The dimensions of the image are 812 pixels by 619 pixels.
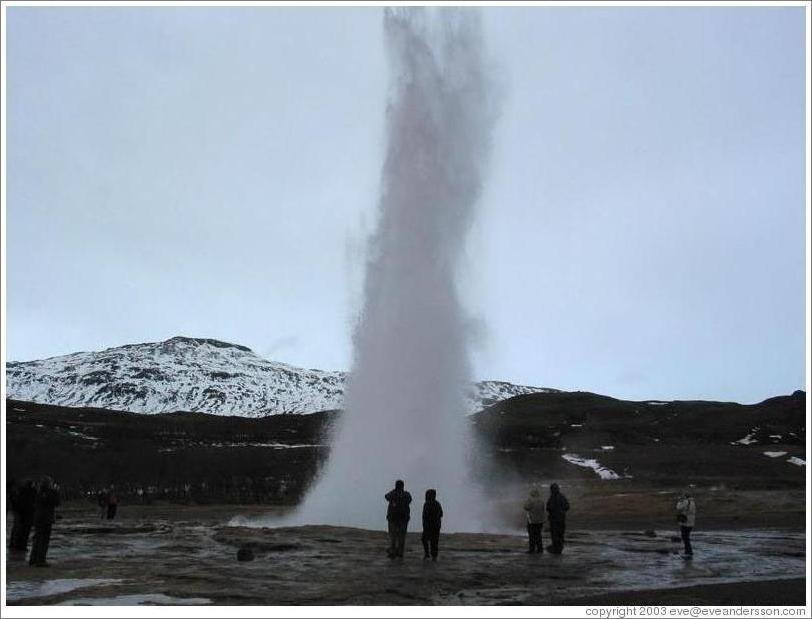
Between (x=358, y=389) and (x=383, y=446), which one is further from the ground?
(x=358, y=389)

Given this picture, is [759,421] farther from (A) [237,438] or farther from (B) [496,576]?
(B) [496,576]

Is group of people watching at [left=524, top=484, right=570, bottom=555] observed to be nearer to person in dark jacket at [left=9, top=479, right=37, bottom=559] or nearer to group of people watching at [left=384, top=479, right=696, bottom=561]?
group of people watching at [left=384, top=479, right=696, bottom=561]

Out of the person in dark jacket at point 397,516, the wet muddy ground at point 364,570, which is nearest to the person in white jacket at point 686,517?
the wet muddy ground at point 364,570

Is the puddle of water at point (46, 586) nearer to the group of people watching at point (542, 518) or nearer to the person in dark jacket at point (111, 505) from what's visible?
the group of people watching at point (542, 518)

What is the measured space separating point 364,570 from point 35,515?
549cm

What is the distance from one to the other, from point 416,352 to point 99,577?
1559cm

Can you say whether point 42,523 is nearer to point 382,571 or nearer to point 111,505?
point 382,571

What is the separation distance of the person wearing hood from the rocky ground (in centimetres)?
62

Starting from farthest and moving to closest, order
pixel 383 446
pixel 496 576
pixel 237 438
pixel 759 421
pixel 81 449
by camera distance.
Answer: pixel 237 438, pixel 759 421, pixel 81 449, pixel 383 446, pixel 496 576

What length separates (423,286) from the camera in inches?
1106

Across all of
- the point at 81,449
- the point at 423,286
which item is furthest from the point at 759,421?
the point at 423,286

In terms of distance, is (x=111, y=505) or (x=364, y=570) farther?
(x=111, y=505)

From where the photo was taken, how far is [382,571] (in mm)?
12945

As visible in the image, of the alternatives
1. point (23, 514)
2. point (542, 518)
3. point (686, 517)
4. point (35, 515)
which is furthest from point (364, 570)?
point (686, 517)
